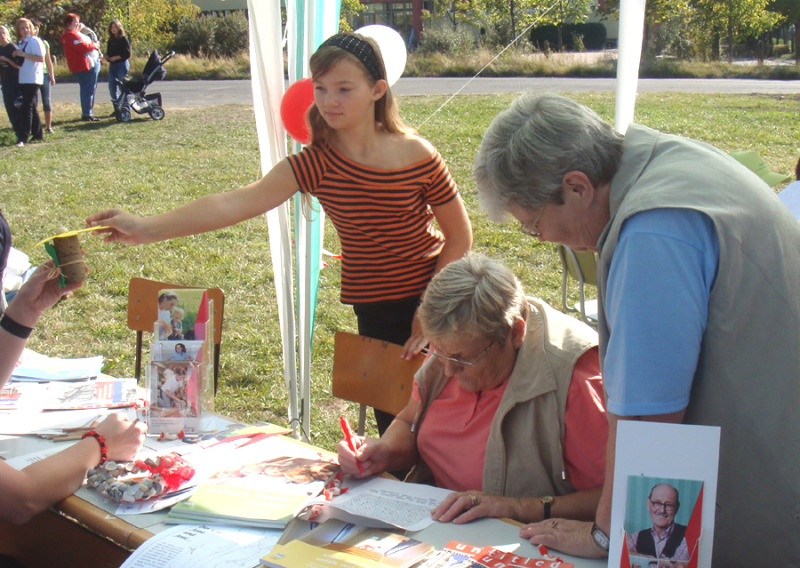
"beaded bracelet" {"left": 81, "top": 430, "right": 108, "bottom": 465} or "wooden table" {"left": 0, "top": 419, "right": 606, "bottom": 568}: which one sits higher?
"beaded bracelet" {"left": 81, "top": 430, "right": 108, "bottom": 465}

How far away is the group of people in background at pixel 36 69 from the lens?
32.9 feet

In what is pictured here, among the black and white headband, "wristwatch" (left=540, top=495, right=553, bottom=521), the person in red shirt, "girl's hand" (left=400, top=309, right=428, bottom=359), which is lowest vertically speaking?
"wristwatch" (left=540, top=495, right=553, bottom=521)

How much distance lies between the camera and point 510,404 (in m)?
1.86

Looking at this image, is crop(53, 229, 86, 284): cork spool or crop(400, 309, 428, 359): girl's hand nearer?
crop(53, 229, 86, 284): cork spool

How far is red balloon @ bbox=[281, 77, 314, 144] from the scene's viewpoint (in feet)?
9.14

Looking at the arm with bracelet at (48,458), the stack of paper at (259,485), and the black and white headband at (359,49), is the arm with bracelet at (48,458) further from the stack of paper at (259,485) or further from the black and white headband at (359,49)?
the black and white headband at (359,49)

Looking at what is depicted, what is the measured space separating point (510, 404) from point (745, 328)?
2.31 ft

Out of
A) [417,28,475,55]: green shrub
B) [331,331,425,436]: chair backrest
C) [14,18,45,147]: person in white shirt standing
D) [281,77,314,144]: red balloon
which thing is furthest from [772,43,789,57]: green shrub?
[331,331,425,436]: chair backrest

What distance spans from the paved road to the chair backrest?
11.1m

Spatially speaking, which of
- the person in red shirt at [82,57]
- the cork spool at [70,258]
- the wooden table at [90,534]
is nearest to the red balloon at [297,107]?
the cork spool at [70,258]

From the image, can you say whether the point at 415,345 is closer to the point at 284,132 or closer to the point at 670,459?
the point at 284,132

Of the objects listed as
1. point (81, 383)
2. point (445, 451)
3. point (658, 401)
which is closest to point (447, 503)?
point (445, 451)

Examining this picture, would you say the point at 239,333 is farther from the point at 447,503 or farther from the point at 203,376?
the point at 447,503

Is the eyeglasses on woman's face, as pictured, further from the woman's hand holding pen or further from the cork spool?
the cork spool
